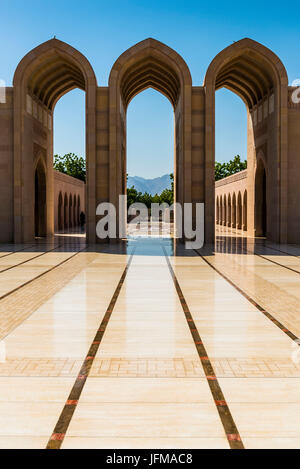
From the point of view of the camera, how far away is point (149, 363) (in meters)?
5.05

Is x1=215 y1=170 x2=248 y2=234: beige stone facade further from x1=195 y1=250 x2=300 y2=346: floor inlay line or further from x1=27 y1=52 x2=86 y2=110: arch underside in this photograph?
x1=195 y1=250 x2=300 y2=346: floor inlay line

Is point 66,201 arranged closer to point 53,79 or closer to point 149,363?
point 53,79

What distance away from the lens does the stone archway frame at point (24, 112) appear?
850 inches

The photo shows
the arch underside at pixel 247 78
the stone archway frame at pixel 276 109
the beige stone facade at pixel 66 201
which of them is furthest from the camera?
the beige stone facade at pixel 66 201

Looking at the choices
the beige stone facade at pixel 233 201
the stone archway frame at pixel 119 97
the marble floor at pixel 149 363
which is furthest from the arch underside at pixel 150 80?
the marble floor at pixel 149 363

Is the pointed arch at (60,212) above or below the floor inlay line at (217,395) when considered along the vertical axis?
above

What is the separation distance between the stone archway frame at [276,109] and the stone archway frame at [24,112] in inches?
226

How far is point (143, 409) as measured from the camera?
384 centimetres

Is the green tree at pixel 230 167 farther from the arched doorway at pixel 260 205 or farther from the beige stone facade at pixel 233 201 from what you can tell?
the arched doorway at pixel 260 205

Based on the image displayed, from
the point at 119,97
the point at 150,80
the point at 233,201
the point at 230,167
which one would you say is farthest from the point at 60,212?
the point at 230,167

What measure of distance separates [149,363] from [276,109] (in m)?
19.6

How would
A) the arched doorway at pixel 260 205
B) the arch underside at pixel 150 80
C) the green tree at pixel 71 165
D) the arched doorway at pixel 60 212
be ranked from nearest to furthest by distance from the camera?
the arch underside at pixel 150 80 < the arched doorway at pixel 260 205 < the arched doorway at pixel 60 212 < the green tree at pixel 71 165

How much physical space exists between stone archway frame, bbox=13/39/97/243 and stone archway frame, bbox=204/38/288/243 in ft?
18.9

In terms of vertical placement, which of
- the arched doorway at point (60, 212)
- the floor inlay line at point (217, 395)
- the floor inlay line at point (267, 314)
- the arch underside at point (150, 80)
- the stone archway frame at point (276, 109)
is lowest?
the floor inlay line at point (217, 395)
